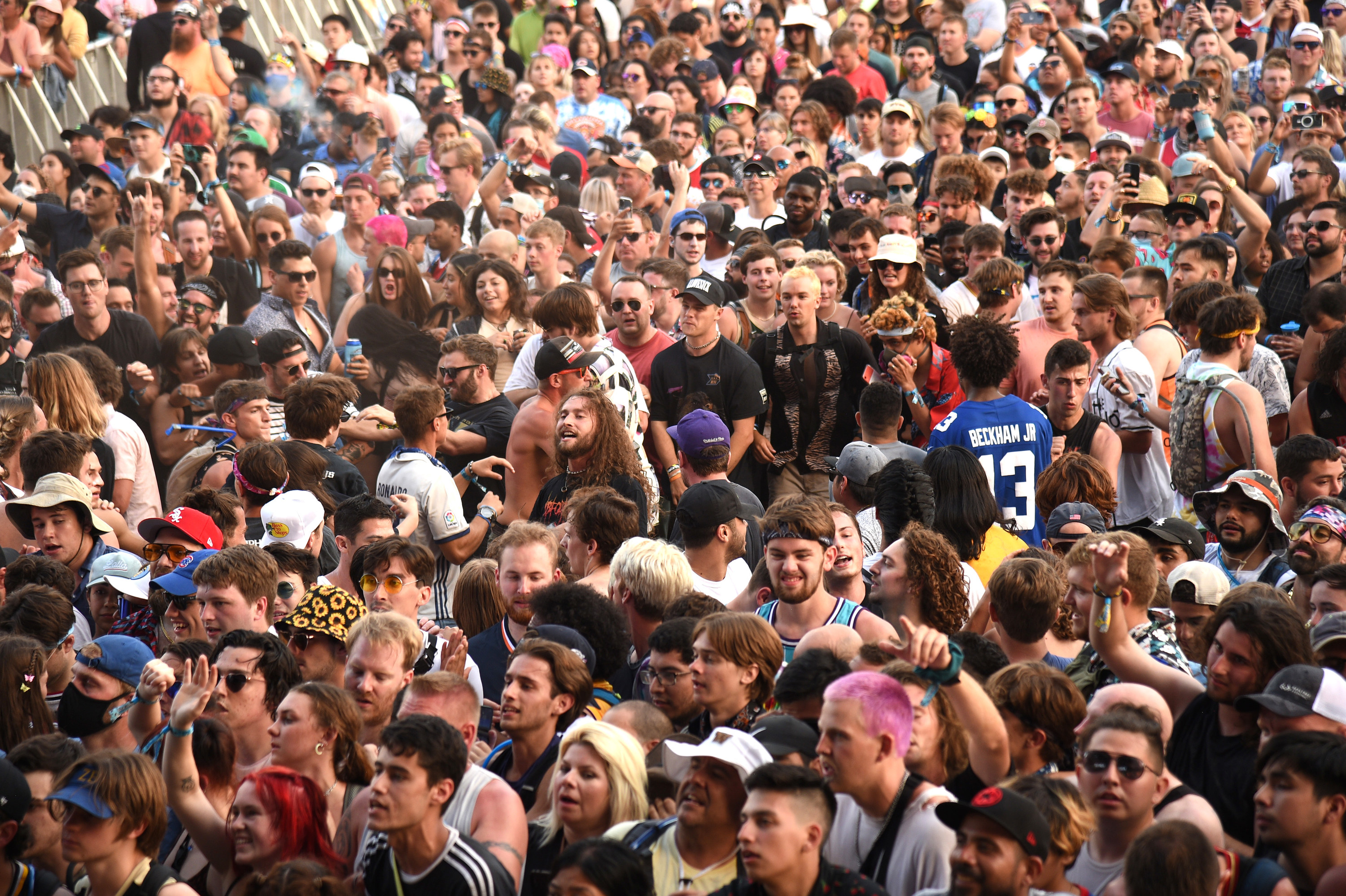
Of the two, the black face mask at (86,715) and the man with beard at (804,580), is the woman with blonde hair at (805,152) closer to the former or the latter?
the man with beard at (804,580)

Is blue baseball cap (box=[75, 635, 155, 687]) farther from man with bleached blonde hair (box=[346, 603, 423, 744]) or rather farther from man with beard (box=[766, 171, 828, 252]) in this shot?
man with beard (box=[766, 171, 828, 252])

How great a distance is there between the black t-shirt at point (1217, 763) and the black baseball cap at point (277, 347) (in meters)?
5.49

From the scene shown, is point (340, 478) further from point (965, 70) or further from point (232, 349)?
point (965, 70)

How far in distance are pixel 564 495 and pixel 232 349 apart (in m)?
3.06

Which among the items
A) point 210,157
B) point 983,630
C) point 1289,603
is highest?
point 210,157

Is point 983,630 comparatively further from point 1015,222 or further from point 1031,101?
point 1031,101

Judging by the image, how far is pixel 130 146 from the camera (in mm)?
12734

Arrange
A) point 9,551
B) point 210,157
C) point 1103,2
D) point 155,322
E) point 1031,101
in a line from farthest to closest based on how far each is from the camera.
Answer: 1. point 1103,2
2. point 1031,101
3. point 210,157
4. point 155,322
5. point 9,551

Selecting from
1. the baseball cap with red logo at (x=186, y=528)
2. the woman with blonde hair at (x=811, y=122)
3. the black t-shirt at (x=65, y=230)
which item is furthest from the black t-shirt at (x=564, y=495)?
the woman with blonde hair at (x=811, y=122)

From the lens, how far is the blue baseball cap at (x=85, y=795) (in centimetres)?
422

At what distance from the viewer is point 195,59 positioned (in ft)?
47.2

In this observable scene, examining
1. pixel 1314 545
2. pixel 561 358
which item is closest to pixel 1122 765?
pixel 1314 545

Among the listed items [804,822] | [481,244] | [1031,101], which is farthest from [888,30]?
[804,822]

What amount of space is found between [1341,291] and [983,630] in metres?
3.55
